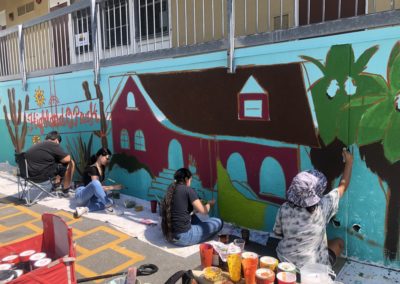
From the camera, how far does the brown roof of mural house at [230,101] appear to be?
4090mm

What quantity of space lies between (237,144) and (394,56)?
Result: 6.88 feet

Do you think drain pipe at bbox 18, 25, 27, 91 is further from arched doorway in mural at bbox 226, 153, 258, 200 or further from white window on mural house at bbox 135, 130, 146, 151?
arched doorway in mural at bbox 226, 153, 258, 200

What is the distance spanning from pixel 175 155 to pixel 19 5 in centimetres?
1204

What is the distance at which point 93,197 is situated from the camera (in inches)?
233

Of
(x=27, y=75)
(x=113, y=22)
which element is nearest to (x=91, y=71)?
(x=113, y=22)

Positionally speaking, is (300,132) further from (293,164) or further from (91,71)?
(91,71)

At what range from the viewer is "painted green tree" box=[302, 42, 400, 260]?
3.46 metres

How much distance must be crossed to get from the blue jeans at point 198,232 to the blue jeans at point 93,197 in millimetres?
1850

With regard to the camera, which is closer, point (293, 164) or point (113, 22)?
point (293, 164)

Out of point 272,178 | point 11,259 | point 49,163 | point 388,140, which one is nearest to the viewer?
point 11,259

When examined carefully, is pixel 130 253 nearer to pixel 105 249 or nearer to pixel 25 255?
pixel 105 249

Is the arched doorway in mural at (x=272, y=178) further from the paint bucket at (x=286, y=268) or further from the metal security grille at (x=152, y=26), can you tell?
the paint bucket at (x=286, y=268)

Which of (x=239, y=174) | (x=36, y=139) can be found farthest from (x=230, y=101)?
(x=36, y=139)

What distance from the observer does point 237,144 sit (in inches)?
187
